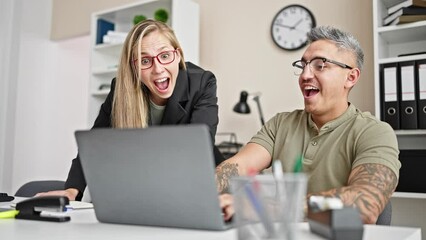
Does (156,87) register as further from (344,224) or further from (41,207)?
(344,224)

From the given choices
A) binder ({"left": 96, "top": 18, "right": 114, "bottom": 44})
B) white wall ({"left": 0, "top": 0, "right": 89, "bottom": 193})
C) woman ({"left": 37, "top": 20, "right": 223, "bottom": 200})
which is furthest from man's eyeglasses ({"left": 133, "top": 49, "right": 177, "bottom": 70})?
white wall ({"left": 0, "top": 0, "right": 89, "bottom": 193})

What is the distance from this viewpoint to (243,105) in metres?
2.94

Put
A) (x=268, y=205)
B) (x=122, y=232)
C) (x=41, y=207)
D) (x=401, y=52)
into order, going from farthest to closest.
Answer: (x=401, y=52) → (x=41, y=207) → (x=122, y=232) → (x=268, y=205)

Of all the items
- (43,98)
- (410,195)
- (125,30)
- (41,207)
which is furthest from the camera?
(43,98)

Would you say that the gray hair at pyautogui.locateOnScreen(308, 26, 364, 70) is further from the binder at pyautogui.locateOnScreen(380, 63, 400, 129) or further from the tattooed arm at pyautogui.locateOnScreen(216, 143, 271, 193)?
the binder at pyautogui.locateOnScreen(380, 63, 400, 129)

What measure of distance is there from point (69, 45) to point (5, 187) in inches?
62.0

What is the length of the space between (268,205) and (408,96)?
1.89 metres

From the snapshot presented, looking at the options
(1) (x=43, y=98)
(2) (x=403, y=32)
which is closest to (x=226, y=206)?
(2) (x=403, y=32)

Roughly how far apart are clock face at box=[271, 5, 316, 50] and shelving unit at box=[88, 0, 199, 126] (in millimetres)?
617

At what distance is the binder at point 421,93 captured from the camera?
7.32 ft

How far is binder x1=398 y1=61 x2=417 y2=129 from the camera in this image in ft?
7.40

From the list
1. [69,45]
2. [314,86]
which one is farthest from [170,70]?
[69,45]

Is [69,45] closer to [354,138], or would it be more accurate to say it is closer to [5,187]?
[5,187]

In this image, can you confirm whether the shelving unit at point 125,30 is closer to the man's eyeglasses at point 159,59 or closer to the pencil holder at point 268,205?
the man's eyeglasses at point 159,59
